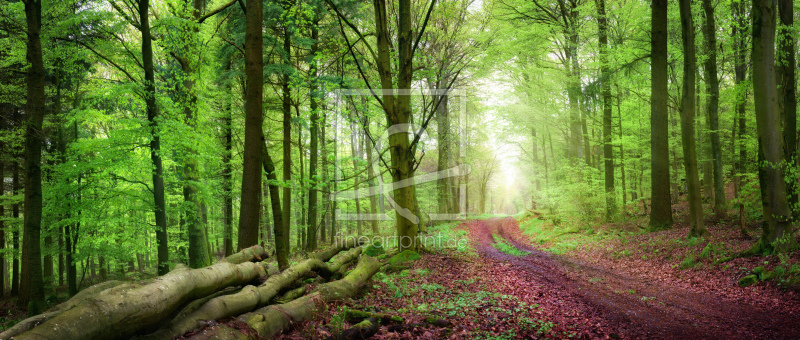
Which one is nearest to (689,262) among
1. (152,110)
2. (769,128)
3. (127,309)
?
(769,128)

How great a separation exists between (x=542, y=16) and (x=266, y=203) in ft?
73.3

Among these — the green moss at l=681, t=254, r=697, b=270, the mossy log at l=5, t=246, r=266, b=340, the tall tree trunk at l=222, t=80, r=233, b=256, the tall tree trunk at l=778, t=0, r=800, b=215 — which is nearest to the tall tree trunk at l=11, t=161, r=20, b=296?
the tall tree trunk at l=222, t=80, r=233, b=256

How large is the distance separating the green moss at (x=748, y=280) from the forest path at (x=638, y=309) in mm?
776

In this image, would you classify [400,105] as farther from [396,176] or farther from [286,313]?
[286,313]

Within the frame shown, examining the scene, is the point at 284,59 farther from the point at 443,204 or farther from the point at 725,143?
the point at 725,143

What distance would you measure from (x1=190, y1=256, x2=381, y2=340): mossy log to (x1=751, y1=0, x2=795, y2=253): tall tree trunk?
9326 mm

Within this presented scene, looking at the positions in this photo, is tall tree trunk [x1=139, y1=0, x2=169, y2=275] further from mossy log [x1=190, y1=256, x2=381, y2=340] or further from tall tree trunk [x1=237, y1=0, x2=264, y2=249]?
mossy log [x1=190, y1=256, x2=381, y2=340]

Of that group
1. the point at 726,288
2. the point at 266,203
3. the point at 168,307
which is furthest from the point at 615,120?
A: the point at 266,203

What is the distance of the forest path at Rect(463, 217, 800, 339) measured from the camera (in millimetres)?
5094

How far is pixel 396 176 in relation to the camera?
33.1 feet

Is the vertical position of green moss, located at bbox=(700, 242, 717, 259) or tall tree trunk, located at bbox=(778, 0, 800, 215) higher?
tall tree trunk, located at bbox=(778, 0, 800, 215)

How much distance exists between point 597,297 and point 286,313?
19.2 ft

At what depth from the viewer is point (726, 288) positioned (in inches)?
295

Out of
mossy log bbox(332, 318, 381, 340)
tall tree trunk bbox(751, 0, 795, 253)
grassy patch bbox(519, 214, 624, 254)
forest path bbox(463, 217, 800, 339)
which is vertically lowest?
grassy patch bbox(519, 214, 624, 254)
